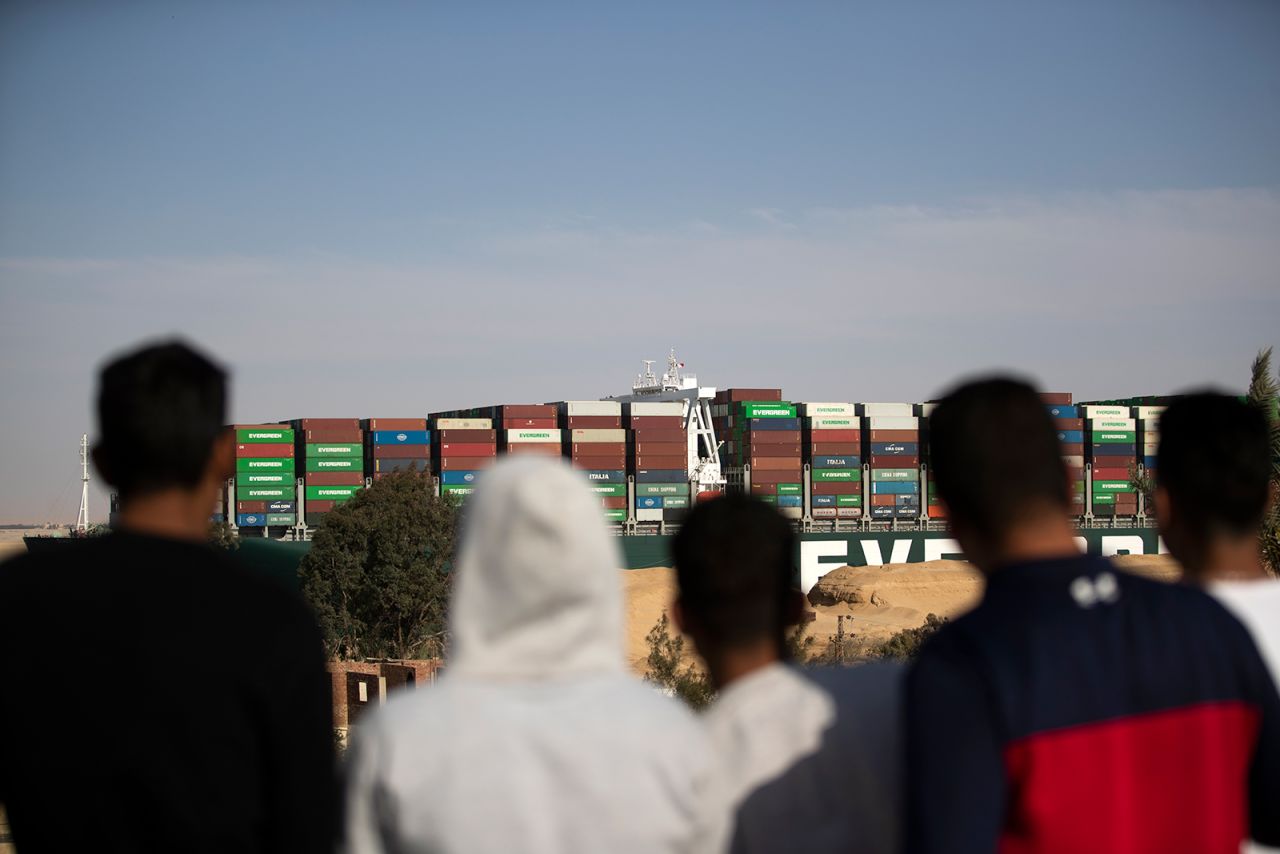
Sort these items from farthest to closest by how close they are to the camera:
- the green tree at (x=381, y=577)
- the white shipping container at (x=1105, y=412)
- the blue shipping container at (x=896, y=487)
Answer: the white shipping container at (x=1105, y=412)
the blue shipping container at (x=896, y=487)
the green tree at (x=381, y=577)

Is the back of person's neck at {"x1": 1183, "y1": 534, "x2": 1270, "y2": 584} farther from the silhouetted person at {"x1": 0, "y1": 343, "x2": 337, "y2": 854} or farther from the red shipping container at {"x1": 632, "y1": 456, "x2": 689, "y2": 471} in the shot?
the red shipping container at {"x1": 632, "y1": 456, "x2": 689, "y2": 471}

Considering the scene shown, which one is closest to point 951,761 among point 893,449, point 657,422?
point 657,422

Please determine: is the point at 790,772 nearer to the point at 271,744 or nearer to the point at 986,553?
the point at 986,553

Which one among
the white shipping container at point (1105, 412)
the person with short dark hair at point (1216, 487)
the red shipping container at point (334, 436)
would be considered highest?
the white shipping container at point (1105, 412)

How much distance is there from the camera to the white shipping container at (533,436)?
57.2 m

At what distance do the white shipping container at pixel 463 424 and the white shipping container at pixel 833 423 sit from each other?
15953mm

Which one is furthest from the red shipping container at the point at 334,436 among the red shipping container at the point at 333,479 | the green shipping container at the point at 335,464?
the red shipping container at the point at 333,479

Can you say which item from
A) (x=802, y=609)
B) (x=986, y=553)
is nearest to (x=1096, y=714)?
(x=986, y=553)

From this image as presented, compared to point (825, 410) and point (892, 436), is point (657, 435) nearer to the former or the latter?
point (825, 410)

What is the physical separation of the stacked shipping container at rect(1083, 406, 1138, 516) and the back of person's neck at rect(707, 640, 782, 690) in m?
63.9

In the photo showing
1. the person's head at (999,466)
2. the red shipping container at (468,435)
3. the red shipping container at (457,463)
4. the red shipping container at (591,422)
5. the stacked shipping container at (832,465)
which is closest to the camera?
the person's head at (999,466)

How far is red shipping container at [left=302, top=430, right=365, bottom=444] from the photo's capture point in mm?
55000

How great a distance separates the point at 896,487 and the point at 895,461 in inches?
52.1

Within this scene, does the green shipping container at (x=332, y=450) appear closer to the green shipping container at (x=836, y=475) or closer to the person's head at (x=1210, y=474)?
the green shipping container at (x=836, y=475)
